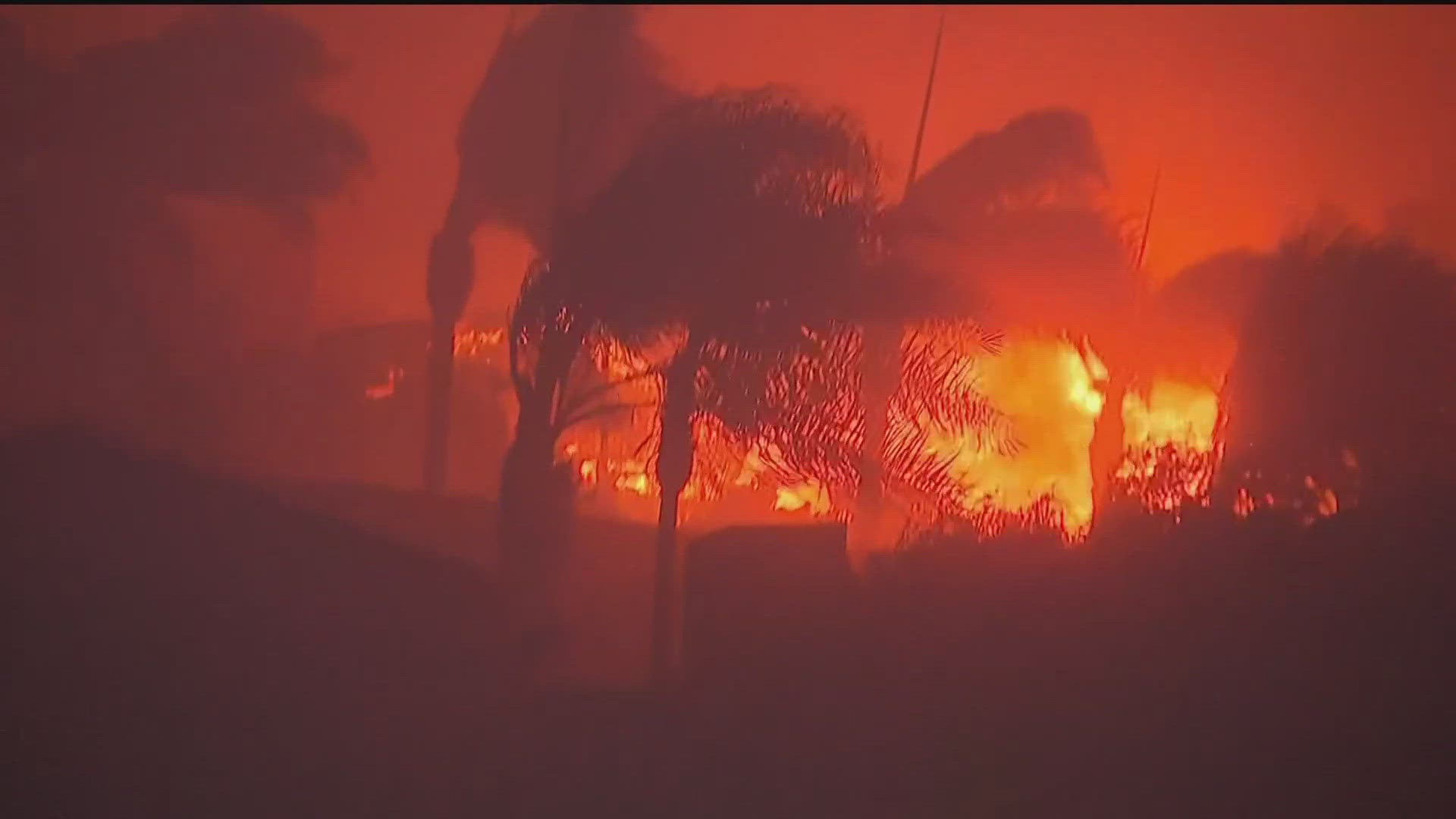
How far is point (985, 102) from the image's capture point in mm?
1434

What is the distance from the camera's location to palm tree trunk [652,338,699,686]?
138 cm

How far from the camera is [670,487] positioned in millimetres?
1387

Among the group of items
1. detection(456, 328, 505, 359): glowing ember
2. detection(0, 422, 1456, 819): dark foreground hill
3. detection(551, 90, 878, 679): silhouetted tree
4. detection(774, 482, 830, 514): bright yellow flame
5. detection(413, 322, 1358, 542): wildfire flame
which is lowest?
detection(0, 422, 1456, 819): dark foreground hill

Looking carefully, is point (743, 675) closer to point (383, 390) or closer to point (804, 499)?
point (804, 499)

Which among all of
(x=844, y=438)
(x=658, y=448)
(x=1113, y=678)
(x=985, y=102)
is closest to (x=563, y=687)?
(x=658, y=448)

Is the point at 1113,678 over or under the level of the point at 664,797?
over

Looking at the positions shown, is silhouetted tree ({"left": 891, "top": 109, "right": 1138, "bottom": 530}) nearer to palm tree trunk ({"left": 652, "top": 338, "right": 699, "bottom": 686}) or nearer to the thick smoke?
palm tree trunk ({"left": 652, "top": 338, "right": 699, "bottom": 686})

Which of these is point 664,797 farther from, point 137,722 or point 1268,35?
point 1268,35

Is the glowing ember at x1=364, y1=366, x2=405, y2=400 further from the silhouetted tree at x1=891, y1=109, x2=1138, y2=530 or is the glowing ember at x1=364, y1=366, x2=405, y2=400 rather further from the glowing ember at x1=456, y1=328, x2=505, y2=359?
the silhouetted tree at x1=891, y1=109, x2=1138, y2=530

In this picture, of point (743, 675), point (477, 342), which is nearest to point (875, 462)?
point (743, 675)

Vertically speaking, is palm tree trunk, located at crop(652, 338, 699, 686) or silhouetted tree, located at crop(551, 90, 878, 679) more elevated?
silhouetted tree, located at crop(551, 90, 878, 679)

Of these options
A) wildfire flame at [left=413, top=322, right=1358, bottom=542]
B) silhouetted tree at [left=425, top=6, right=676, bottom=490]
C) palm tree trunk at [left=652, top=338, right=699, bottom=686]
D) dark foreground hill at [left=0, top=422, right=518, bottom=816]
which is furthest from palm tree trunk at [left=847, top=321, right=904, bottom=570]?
dark foreground hill at [left=0, top=422, right=518, bottom=816]

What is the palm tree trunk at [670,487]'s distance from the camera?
4.53 ft

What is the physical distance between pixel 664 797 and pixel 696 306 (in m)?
0.66
